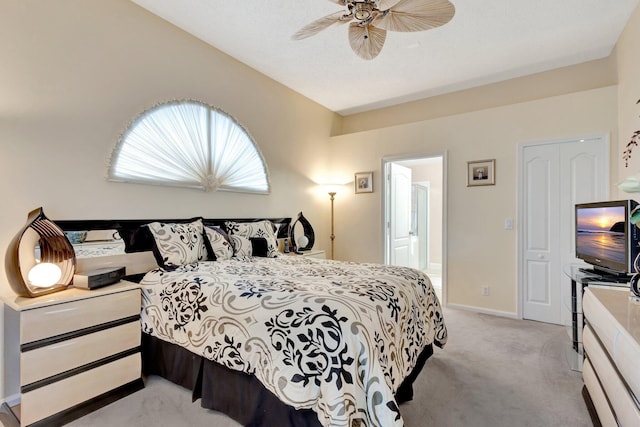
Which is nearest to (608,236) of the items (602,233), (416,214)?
(602,233)

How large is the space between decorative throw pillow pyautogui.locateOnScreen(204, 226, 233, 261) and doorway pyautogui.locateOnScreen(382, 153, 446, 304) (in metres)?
2.60

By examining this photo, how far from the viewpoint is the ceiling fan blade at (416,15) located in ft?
6.17

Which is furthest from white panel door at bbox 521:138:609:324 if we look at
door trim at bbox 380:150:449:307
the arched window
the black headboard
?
the black headboard

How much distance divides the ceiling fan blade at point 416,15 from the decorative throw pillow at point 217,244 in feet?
7.20

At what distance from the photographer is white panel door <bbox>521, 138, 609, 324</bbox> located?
10.7 feet

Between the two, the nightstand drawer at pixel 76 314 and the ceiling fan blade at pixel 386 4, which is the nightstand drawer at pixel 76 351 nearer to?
the nightstand drawer at pixel 76 314

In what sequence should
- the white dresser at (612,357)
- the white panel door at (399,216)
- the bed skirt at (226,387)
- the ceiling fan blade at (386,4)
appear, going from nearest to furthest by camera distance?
the white dresser at (612,357)
the bed skirt at (226,387)
the ceiling fan blade at (386,4)
the white panel door at (399,216)

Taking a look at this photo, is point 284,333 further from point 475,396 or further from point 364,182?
point 364,182

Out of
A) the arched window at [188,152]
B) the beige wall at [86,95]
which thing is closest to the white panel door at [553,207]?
the arched window at [188,152]

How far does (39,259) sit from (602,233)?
4161 mm

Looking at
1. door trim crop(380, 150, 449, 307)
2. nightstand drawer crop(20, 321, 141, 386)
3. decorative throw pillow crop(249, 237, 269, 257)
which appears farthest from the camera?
door trim crop(380, 150, 449, 307)

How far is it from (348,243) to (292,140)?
186cm

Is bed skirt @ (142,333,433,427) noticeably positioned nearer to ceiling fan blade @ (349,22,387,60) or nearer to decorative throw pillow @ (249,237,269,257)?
decorative throw pillow @ (249,237,269,257)

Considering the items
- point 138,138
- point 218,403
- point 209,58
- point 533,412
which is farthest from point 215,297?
point 209,58
